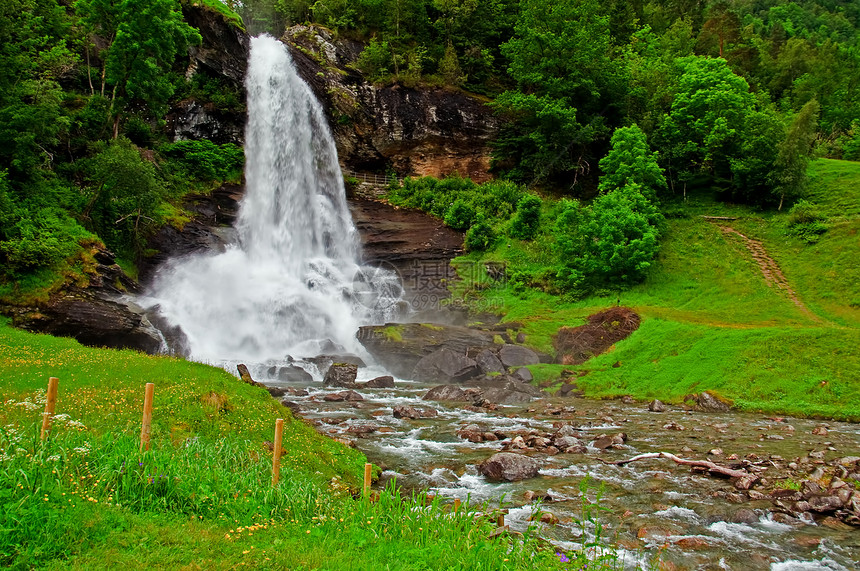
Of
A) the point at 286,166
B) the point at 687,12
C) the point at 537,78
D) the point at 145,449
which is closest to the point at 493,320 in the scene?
the point at 286,166

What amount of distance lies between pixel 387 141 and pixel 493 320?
23.9 metres

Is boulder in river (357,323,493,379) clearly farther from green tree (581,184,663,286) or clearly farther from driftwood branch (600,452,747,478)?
driftwood branch (600,452,747,478)

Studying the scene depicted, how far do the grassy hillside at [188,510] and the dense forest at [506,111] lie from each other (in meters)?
18.2

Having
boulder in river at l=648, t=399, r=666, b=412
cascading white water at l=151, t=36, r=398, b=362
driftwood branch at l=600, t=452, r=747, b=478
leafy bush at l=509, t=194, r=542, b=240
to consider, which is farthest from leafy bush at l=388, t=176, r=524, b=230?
driftwood branch at l=600, t=452, r=747, b=478

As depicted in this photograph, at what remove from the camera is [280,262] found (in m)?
39.0

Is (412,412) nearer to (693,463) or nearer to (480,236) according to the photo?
(693,463)

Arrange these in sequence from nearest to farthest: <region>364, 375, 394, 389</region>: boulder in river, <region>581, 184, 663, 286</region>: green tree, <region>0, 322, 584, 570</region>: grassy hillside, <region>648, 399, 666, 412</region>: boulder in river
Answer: <region>0, 322, 584, 570</region>: grassy hillside
<region>648, 399, 666, 412</region>: boulder in river
<region>364, 375, 394, 389</region>: boulder in river
<region>581, 184, 663, 286</region>: green tree

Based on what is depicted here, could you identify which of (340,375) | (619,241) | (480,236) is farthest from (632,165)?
(340,375)

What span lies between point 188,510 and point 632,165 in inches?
1672

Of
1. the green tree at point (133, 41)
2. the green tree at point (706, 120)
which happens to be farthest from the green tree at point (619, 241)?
the green tree at point (133, 41)

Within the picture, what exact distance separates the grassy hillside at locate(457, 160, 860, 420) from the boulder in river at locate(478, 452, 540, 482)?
13.1 m

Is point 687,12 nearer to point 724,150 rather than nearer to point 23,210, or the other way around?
point 724,150

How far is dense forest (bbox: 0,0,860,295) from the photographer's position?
25.3 meters

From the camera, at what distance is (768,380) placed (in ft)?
70.2
